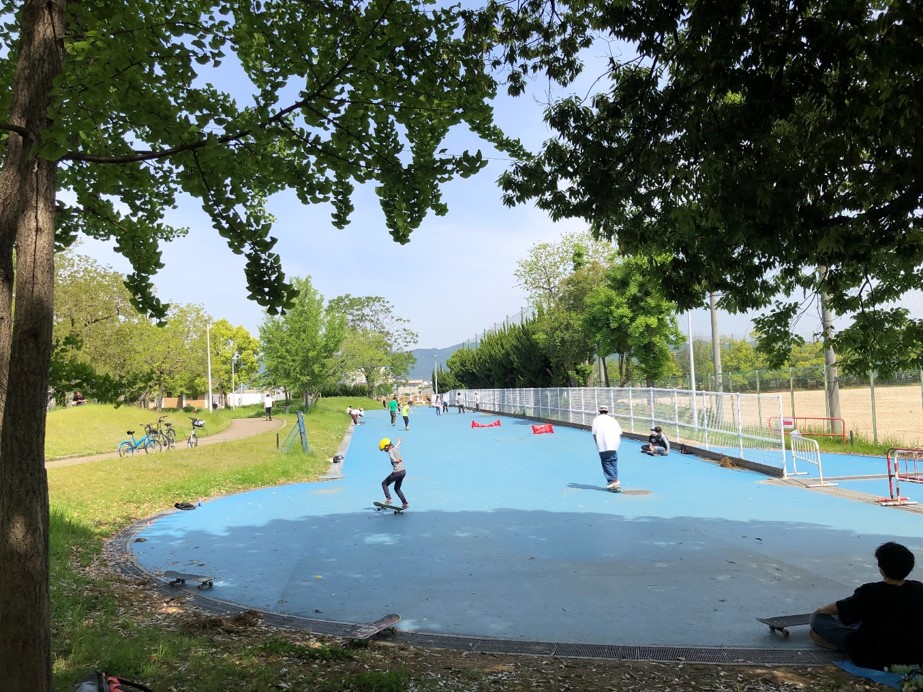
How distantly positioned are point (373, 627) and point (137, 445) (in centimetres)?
1836

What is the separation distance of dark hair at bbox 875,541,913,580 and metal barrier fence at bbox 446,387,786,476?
9.82 metres

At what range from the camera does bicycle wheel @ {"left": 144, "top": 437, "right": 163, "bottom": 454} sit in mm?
21586

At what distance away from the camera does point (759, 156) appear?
222 inches

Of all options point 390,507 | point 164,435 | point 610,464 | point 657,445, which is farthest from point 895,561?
point 164,435

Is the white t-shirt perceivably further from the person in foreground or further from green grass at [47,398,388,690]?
the person in foreground

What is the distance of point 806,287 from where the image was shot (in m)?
6.51

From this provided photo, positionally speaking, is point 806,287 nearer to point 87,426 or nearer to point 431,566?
point 431,566

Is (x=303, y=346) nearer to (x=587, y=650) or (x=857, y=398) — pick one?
(x=857, y=398)

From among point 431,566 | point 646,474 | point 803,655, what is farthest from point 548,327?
point 803,655

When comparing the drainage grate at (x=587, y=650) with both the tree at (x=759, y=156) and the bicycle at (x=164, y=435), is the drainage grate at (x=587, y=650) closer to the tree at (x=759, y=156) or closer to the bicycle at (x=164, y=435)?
the tree at (x=759, y=156)

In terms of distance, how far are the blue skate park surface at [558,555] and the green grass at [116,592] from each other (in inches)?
33.6

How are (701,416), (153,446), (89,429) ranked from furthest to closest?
(89,429)
(153,446)
(701,416)

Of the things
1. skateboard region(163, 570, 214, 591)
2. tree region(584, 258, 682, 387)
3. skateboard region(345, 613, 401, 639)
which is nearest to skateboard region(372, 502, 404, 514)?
skateboard region(163, 570, 214, 591)

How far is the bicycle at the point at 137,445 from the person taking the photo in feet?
67.6
